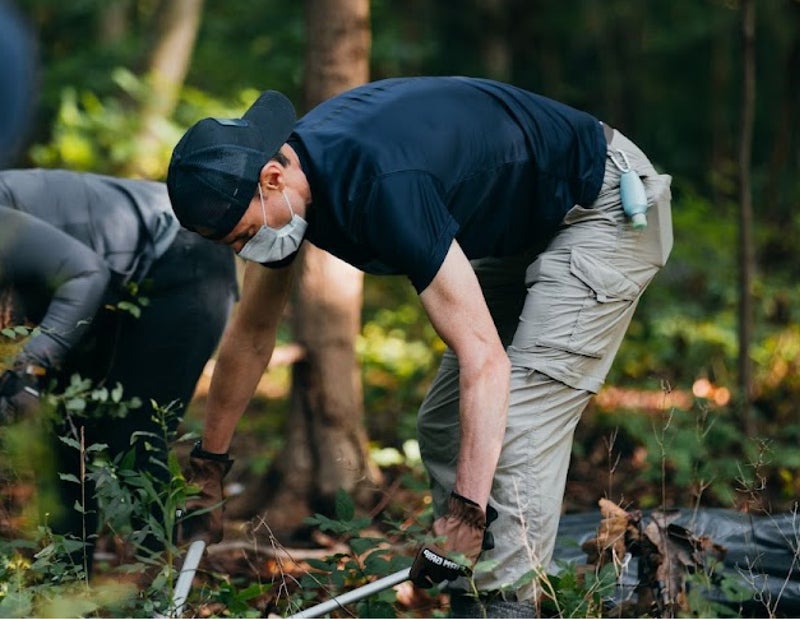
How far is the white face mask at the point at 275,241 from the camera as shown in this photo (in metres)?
3.37

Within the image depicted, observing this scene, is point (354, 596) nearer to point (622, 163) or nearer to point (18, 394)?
point (18, 394)

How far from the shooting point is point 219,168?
10.7ft

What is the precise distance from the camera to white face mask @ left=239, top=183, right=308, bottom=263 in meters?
3.37

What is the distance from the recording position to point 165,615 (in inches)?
132

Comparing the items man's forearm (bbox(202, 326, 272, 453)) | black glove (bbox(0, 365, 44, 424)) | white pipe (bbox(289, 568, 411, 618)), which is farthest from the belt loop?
black glove (bbox(0, 365, 44, 424))

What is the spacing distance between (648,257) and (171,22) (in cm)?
883

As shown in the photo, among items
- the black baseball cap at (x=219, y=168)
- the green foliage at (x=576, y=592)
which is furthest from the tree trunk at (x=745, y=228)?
the black baseball cap at (x=219, y=168)

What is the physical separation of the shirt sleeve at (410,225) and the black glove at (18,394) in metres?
1.42

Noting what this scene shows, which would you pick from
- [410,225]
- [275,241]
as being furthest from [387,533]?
[410,225]

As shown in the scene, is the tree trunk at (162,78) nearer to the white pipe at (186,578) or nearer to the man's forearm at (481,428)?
the white pipe at (186,578)

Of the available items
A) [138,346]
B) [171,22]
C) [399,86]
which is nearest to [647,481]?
[138,346]

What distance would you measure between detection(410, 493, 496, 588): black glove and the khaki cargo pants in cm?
13

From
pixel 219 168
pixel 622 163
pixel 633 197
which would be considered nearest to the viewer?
pixel 219 168

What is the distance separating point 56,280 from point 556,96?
14717 millimetres
